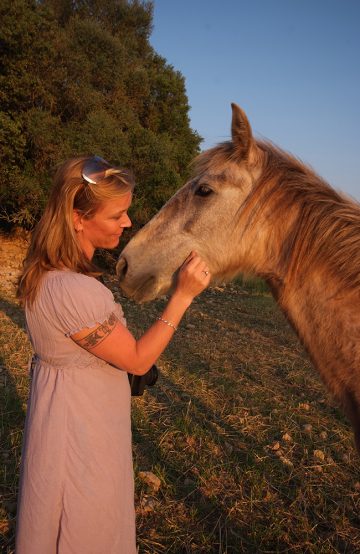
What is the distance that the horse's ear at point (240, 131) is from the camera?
1.94 m

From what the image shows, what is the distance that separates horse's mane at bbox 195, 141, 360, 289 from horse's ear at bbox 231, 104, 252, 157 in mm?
54

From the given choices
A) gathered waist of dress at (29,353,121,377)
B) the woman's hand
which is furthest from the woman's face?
gathered waist of dress at (29,353,121,377)

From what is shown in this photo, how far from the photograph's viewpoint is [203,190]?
2.10 meters

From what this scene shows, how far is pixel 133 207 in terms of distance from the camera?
35.9 ft

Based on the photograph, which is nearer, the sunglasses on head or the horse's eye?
the sunglasses on head

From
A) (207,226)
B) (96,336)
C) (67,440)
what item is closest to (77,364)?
(96,336)

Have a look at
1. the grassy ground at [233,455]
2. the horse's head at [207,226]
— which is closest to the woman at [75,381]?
the horse's head at [207,226]

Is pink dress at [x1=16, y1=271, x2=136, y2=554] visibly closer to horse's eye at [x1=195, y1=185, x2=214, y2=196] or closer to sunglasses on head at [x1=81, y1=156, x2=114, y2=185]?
sunglasses on head at [x1=81, y1=156, x2=114, y2=185]

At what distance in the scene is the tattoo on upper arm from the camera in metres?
1.35

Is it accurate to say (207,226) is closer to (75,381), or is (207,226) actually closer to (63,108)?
(75,381)

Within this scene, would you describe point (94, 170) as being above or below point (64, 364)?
above

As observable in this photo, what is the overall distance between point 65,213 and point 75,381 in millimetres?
657

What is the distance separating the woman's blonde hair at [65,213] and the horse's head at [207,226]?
2.08 feet

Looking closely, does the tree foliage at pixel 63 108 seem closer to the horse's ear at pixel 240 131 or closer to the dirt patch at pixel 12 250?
the dirt patch at pixel 12 250
